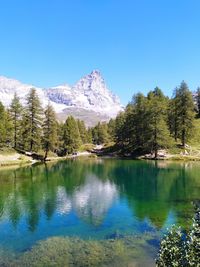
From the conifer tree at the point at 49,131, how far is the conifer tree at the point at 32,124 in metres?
1.83

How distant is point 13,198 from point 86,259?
25390mm

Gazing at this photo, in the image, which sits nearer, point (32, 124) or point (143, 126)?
point (32, 124)

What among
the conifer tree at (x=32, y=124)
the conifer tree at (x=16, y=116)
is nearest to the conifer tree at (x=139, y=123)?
the conifer tree at (x=32, y=124)

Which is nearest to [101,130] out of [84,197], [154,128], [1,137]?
[154,128]

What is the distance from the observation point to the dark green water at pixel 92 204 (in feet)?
103

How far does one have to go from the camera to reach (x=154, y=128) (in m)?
102

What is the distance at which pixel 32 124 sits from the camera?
104m

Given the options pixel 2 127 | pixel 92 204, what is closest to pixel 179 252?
pixel 92 204

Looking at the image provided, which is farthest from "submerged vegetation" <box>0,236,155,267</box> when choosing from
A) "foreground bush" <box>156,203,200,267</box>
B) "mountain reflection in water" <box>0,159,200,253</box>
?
"foreground bush" <box>156,203,200,267</box>

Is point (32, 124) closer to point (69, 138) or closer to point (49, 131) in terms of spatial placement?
point (49, 131)

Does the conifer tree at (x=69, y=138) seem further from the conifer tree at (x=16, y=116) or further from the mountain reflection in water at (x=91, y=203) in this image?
the mountain reflection in water at (x=91, y=203)

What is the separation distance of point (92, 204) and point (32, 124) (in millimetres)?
65759

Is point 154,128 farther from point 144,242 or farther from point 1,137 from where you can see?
point 144,242

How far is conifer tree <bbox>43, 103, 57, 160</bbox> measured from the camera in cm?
10344
